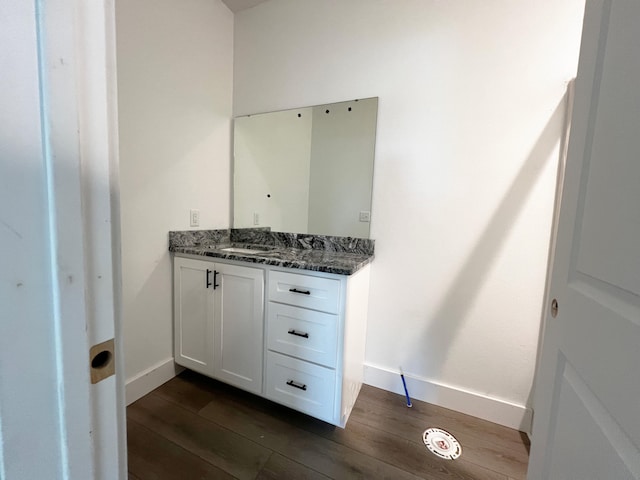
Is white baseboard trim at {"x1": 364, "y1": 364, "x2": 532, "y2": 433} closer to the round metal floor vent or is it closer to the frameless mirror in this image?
the round metal floor vent

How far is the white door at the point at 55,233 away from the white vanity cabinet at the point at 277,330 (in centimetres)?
102

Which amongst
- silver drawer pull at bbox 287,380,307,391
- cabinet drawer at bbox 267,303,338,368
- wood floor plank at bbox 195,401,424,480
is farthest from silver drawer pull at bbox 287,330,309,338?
wood floor plank at bbox 195,401,424,480

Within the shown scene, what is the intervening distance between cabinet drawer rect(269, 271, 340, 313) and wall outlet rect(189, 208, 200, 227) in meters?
0.81

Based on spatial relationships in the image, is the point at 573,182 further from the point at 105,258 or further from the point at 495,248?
the point at 105,258

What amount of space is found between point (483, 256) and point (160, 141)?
2.04 meters

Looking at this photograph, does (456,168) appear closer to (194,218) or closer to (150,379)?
(194,218)

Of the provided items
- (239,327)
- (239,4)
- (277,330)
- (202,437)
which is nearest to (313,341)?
(277,330)

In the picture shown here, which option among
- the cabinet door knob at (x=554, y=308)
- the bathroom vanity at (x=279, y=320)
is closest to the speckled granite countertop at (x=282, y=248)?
the bathroom vanity at (x=279, y=320)

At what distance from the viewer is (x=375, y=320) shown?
176 centimetres

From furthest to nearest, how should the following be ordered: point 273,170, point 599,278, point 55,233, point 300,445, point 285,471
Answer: point 273,170 < point 300,445 < point 285,471 < point 599,278 < point 55,233

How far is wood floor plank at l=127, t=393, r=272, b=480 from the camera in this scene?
1.19m

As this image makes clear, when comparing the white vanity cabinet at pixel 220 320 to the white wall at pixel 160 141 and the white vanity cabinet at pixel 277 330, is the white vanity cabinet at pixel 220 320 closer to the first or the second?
the white vanity cabinet at pixel 277 330

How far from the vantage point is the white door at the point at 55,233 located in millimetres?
279

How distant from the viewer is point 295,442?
132cm
